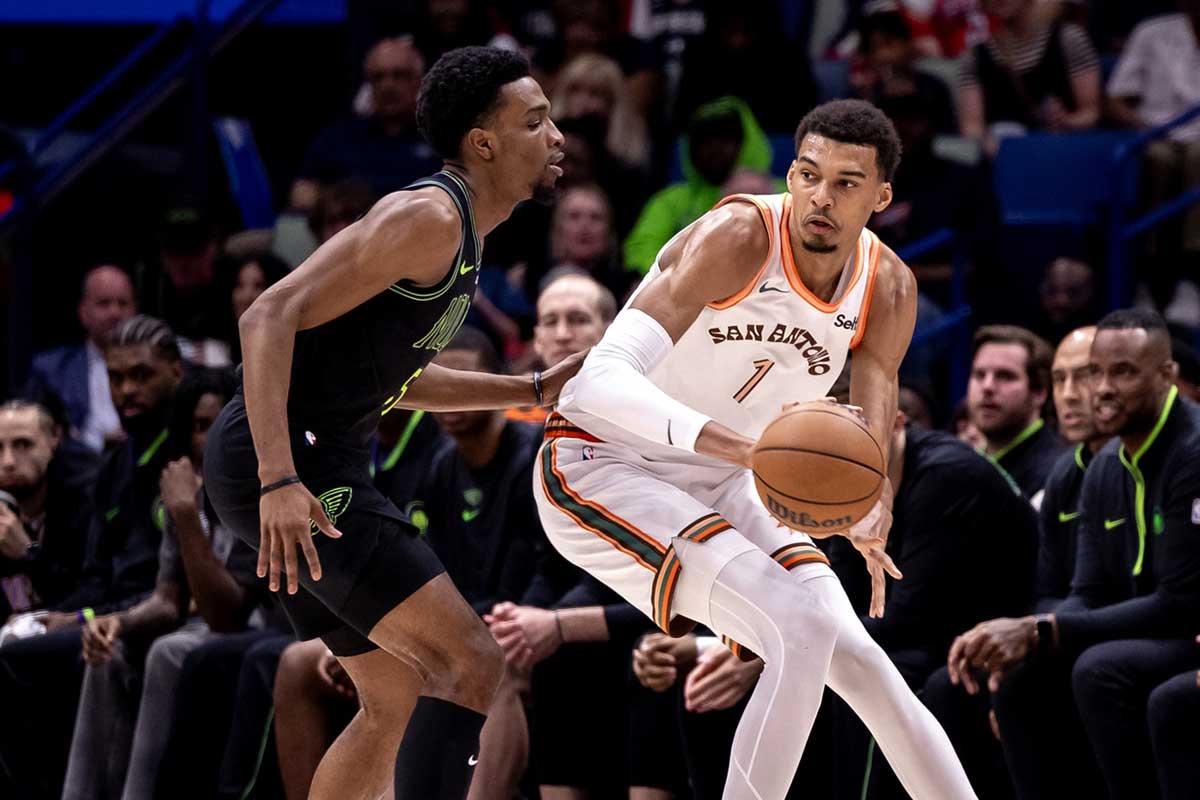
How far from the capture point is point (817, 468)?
4.01m

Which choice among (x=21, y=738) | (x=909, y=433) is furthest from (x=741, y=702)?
(x=21, y=738)

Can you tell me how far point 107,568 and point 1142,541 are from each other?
427 centimetres

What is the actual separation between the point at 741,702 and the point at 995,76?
195 inches

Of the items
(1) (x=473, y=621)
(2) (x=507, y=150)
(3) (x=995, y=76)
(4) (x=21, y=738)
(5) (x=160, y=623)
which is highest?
(3) (x=995, y=76)

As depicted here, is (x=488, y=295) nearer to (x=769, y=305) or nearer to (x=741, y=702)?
(x=741, y=702)

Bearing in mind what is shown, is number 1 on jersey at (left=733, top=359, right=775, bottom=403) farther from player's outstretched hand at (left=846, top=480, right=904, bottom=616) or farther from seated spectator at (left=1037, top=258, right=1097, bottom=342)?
seated spectator at (left=1037, top=258, right=1097, bottom=342)

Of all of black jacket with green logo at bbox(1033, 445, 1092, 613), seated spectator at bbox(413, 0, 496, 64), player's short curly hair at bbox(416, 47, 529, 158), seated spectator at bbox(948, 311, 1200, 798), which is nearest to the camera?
player's short curly hair at bbox(416, 47, 529, 158)

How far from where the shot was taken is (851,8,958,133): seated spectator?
8734 millimetres

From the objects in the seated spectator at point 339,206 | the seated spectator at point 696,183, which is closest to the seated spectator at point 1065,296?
the seated spectator at point 696,183

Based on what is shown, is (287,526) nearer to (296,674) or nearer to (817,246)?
(817,246)

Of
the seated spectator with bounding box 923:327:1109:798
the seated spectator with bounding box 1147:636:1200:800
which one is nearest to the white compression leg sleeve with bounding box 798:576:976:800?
the seated spectator with bounding box 1147:636:1200:800

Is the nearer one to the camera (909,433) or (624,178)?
(909,433)

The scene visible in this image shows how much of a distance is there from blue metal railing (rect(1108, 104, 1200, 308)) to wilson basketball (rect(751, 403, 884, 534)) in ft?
13.8

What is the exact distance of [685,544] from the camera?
4418 millimetres
